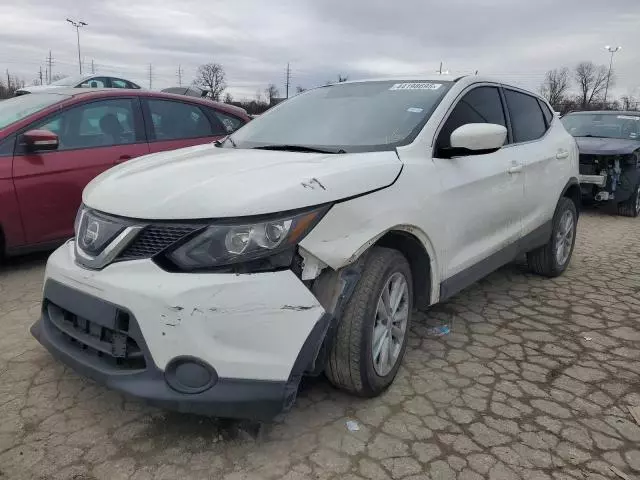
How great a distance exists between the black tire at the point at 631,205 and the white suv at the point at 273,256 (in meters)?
6.29

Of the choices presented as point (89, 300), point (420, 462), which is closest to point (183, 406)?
point (89, 300)

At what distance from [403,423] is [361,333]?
0.52 meters

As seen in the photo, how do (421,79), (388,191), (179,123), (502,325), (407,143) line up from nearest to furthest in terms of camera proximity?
(388,191) → (407,143) → (421,79) → (502,325) → (179,123)

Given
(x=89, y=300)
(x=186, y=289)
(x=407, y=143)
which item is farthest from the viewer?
(x=407, y=143)

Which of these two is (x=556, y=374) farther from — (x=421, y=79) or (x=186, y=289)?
(x=186, y=289)

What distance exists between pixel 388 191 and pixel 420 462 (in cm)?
123

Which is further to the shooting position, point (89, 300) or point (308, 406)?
point (308, 406)

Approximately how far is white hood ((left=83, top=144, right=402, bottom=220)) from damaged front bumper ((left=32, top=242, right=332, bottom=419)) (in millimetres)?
262

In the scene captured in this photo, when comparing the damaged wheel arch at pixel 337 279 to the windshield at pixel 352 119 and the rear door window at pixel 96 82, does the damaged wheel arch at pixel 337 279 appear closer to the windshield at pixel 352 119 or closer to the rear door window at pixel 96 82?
the windshield at pixel 352 119

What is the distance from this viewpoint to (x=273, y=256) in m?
2.19

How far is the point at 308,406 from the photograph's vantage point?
108 inches

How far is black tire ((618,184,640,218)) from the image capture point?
27.8ft

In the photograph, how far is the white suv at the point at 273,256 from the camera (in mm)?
2135

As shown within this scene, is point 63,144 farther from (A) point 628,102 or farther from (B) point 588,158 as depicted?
(A) point 628,102
